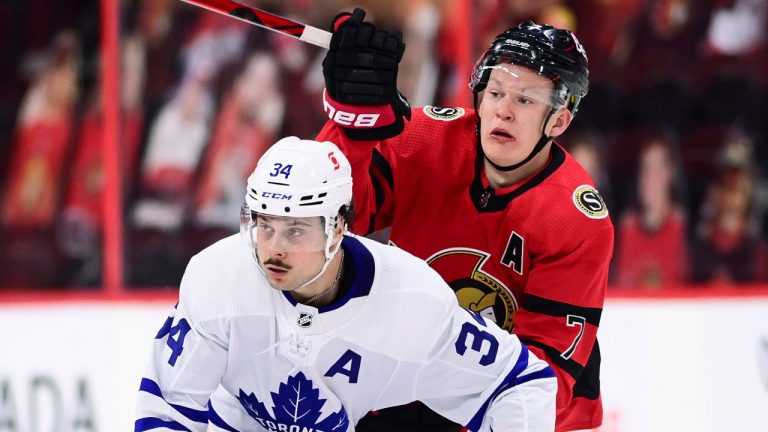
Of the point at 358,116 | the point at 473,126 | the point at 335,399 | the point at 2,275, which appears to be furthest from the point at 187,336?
the point at 2,275

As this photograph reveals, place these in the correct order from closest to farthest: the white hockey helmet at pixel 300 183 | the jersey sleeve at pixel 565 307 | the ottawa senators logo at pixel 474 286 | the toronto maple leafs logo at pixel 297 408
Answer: the white hockey helmet at pixel 300 183 → the toronto maple leafs logo at pixel 297 408 → the jersey sleeve at pixel 565 307 → the ottawa senators logo at pixel 474 286

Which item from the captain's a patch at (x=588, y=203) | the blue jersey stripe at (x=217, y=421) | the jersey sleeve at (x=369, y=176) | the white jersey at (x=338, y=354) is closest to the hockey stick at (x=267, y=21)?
the jersey sleeve at (x=369, y=176)

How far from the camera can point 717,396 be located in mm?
3994

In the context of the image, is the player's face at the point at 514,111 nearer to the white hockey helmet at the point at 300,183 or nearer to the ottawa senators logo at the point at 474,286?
the ottawa senators logo at the point at 474,286

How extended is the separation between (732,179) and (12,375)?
290 cm

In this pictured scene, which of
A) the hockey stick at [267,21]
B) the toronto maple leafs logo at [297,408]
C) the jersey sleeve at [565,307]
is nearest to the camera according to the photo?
the toronto maple leafs logo at [297,408]

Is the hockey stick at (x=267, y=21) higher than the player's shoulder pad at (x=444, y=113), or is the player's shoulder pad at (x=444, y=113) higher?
the hockey stick at (x=267, y=21)

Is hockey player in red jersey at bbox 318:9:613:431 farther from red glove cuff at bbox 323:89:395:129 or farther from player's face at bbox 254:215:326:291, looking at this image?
player's face at bbox 254:215:326:291

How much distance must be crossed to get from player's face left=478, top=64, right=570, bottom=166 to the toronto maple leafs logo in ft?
2.31

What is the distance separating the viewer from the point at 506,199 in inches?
116

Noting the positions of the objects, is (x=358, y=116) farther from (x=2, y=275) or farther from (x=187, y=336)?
(x=2, y=275)

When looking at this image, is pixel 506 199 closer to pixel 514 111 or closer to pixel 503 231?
pixel 503 231

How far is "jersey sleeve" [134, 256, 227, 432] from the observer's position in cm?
245

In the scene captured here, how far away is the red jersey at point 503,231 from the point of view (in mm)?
2859
